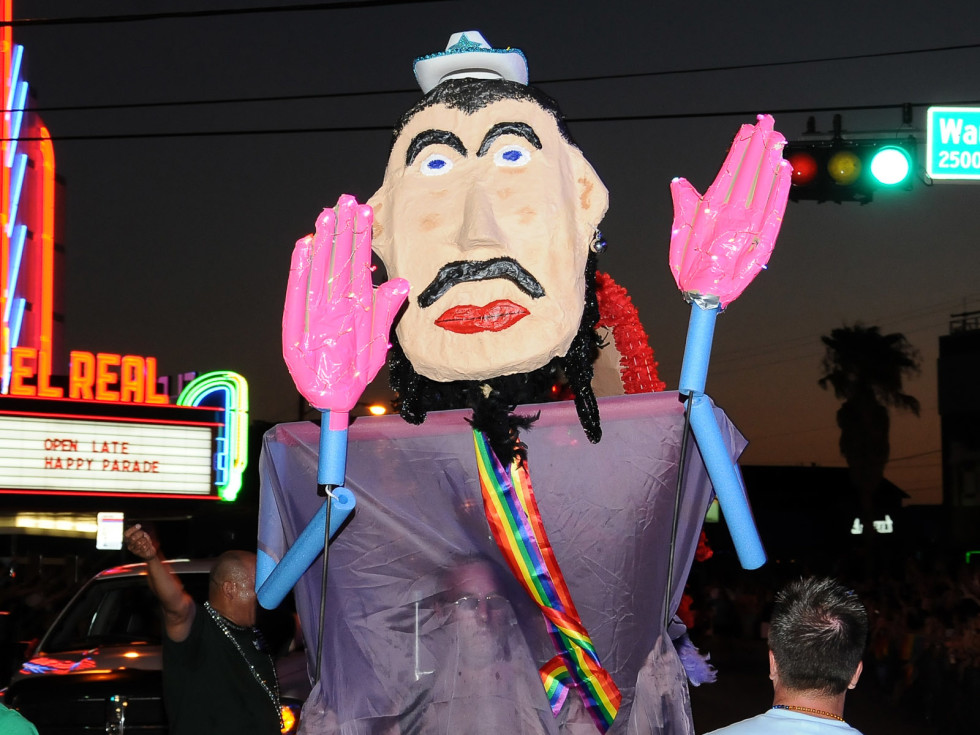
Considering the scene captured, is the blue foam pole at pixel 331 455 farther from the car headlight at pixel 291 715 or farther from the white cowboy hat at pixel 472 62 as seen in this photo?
the car headlight at pixel 291 715

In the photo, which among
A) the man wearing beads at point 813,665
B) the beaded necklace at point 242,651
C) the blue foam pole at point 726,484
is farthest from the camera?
the beaded necklace at point 242,651

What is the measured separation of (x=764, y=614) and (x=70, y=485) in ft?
37.7

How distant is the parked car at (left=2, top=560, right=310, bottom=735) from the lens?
5594mm

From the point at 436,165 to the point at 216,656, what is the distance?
1737 mm

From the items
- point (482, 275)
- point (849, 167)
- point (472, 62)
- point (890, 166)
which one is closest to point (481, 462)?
point (482, 275)

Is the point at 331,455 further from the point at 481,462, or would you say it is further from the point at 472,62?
the point at 472,62

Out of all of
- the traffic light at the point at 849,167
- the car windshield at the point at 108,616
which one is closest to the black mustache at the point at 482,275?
the car windshield at the point at 108,616

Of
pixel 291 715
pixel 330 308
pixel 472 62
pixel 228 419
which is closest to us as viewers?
pixel 330 308

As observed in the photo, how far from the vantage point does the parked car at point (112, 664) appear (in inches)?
220

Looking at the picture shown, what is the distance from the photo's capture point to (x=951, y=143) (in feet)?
33.7

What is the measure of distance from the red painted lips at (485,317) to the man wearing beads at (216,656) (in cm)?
129

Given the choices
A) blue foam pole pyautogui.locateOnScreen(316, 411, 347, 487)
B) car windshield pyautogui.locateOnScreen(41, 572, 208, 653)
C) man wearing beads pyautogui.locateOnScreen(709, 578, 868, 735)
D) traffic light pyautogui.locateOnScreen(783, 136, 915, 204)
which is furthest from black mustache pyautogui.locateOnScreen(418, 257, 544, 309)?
traffic light pyautogui.locateOnScreen(783, 136, 915, 204)

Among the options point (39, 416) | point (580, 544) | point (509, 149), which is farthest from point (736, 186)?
point (39, 416)

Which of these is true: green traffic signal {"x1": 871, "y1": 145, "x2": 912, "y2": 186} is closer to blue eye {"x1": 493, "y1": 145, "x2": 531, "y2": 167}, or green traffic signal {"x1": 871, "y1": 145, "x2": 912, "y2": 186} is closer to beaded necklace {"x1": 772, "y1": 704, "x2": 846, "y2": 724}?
blue eye {"x1": 493, "y1": 145, "x2": 531, "y2": 167}
